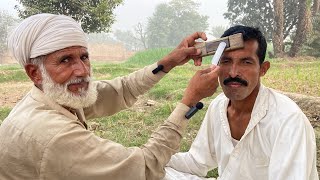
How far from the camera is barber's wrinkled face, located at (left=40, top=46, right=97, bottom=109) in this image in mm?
2328

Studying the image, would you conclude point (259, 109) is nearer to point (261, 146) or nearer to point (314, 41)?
point (261, 146)

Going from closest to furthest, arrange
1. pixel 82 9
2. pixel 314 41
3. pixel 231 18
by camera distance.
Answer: pixel 82 9
pixel 314 41
pixel 231 18

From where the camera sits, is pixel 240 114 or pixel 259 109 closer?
pixel 259 109

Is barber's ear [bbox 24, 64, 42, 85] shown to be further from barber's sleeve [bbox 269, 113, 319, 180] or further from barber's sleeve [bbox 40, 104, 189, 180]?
barber's sleeve [bbox 269, 113, 319, 180]

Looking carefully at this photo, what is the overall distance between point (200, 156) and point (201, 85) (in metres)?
1.21

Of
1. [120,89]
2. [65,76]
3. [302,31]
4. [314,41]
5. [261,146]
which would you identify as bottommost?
[314,41]

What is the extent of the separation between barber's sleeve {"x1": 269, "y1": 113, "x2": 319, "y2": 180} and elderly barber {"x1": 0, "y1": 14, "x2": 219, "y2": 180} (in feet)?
1.90

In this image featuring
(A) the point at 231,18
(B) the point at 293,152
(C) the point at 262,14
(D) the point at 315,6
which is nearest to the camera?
(B) the point at 293,152

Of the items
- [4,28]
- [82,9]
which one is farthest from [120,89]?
[4,28]

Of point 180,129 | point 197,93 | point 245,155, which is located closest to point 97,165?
point 180,129

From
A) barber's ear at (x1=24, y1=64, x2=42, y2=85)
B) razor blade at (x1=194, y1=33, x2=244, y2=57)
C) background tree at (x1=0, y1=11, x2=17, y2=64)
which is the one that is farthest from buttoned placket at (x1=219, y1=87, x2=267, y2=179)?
background tree at (x1=0, y1=11, x2=17, y2=64)

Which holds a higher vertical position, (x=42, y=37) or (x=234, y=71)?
(x=42, y=37)

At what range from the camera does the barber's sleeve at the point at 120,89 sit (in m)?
3.11

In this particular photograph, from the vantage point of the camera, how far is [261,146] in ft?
8.38
